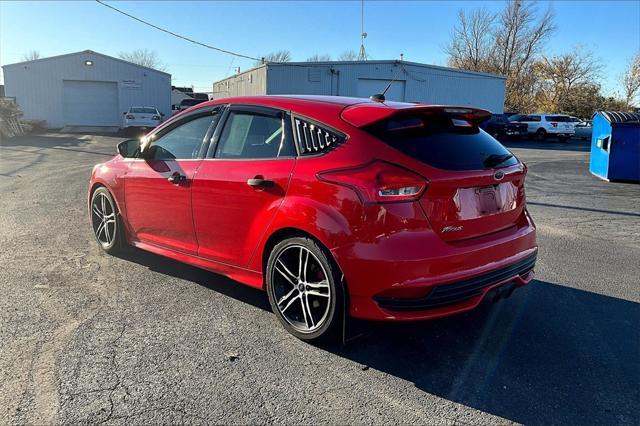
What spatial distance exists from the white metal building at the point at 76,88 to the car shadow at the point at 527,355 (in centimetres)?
3057

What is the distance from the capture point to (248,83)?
35.9 meters

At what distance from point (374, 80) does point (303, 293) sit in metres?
28.8

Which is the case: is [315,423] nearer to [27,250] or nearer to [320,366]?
[320,366]

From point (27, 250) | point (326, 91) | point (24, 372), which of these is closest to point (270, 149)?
point (24, 372)

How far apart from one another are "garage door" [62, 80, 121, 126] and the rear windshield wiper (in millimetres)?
31517

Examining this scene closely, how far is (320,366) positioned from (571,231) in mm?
5104

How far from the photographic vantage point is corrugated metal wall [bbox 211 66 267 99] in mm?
30622

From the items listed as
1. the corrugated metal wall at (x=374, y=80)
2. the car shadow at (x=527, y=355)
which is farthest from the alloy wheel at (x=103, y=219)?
the corrugated metal wall at (x=374, y=80)

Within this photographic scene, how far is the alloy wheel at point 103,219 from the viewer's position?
5.24m

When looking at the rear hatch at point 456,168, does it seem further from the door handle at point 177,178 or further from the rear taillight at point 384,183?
the door handle at point 177,178

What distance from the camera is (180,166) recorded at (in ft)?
14.2

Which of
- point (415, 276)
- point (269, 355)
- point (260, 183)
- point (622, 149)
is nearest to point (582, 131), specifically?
point (622, 149)

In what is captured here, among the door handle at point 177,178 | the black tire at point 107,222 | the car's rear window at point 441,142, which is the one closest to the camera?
the car's rear window at point 441,142

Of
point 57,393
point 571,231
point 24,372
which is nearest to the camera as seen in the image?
point 57,393
